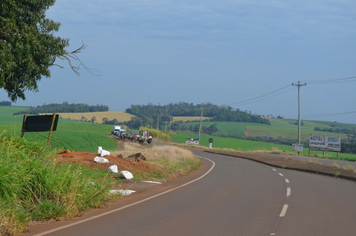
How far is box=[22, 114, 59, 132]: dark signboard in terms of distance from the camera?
11688 mm

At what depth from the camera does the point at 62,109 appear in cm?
14038

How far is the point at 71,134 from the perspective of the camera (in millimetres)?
51719

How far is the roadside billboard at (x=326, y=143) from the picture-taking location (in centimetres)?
5383

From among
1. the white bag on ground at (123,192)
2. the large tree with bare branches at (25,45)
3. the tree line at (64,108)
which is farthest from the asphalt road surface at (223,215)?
the tree line at (64,108)

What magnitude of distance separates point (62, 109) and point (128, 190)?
440 feet

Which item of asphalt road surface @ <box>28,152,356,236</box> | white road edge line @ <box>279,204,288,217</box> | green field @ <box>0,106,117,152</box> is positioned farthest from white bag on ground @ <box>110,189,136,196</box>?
white road edge line @ <box>279,204,288,217</box>

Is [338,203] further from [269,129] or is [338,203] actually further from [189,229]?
[269,129]

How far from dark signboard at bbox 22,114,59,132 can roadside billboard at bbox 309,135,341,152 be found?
162ft

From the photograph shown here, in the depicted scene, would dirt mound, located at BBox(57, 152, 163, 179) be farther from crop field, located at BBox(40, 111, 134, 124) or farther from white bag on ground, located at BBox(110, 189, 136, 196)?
crop field, located at BBox(40, 111, 134, 124)

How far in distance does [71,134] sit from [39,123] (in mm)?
41017

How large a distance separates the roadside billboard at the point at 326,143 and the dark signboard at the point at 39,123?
4938 cm

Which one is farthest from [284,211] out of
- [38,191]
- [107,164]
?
[107,164]

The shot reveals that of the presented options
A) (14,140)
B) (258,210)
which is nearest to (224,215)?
(258,210)

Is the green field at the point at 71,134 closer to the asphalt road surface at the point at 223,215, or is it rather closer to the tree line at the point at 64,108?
the asphalt road surface at the point at 223,215
